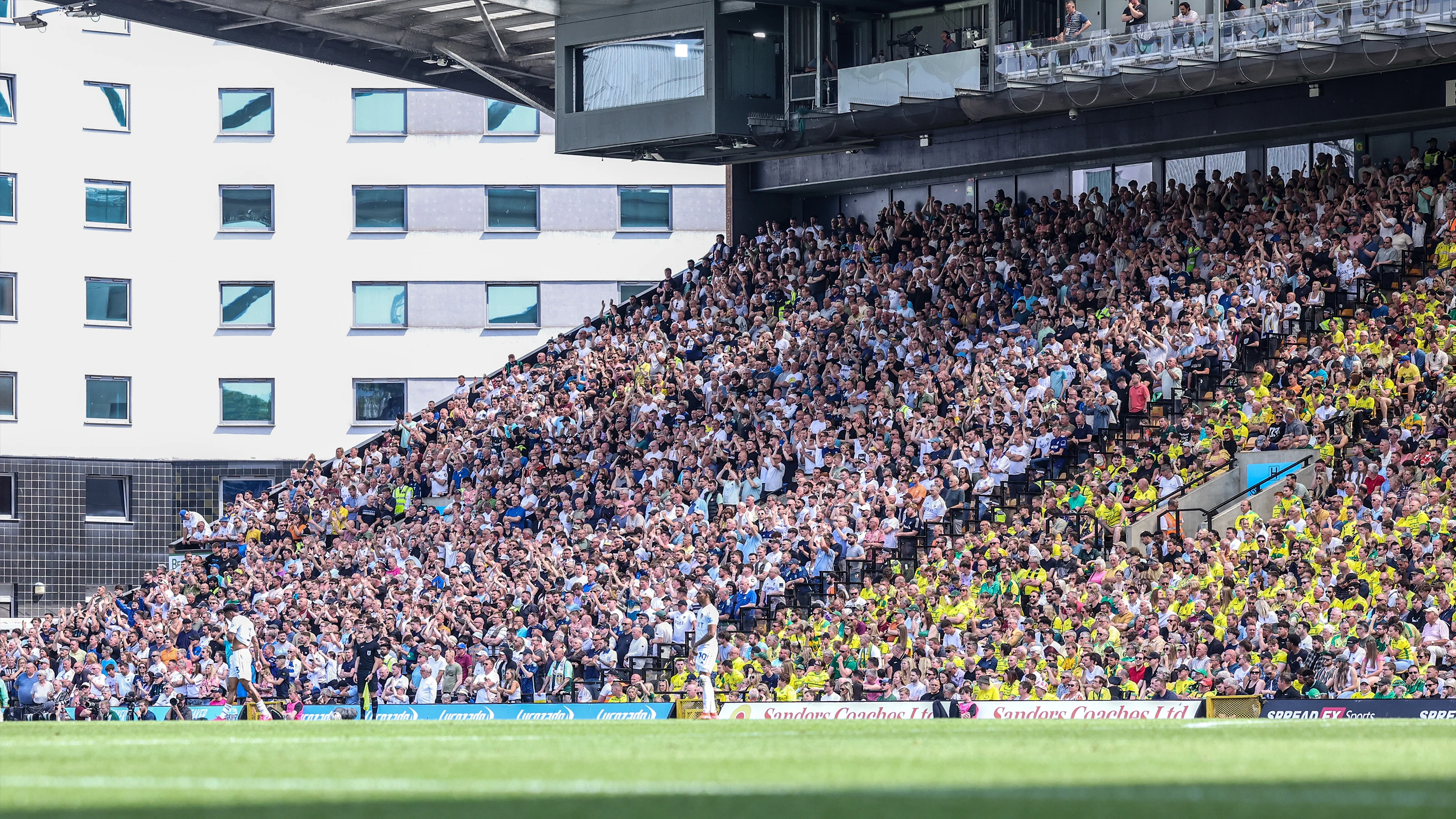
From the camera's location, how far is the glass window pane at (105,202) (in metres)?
55.9

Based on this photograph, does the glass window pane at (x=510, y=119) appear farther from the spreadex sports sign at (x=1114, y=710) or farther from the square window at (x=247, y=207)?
the spreadex sports sign at (x=1114, y=710)

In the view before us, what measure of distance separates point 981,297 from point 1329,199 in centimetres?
596

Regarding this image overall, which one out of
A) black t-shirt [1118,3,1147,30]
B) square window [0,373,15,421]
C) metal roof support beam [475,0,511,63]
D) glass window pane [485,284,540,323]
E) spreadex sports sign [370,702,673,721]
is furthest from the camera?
glass window pane [485,284,540,323]

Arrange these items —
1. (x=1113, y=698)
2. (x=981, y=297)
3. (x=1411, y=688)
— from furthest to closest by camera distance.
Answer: (x=981, y=297) → (x=1113, y=698) → (x=1411, y=688)

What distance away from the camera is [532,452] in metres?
37.7

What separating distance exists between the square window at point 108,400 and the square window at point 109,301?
5.20 ft

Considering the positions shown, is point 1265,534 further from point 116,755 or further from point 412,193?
point 412,193

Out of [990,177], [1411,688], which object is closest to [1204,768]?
[1411,688]

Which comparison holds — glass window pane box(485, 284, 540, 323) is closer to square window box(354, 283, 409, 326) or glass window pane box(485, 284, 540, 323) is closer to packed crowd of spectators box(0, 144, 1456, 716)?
square window box(354, 283, 409, 326)

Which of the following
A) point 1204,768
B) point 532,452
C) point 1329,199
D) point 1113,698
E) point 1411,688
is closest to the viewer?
point 1204,768

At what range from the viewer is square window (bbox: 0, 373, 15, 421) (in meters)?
54.3

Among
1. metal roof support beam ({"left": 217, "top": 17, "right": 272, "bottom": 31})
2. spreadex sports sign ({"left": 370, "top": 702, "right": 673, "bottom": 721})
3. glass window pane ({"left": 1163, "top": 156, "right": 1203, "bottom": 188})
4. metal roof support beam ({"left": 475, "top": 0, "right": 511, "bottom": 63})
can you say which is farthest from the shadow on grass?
metal roof support beam ({"left": 217, "top": 17, "right": 272, "bottom": 31})

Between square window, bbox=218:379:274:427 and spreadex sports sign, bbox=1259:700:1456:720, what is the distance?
41.0m

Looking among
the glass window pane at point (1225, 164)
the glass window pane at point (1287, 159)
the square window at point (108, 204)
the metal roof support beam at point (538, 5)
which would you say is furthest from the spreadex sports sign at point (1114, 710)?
the square window at point (108, 204)
